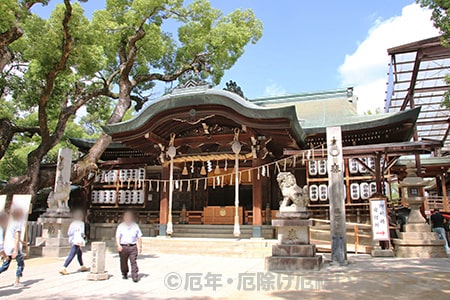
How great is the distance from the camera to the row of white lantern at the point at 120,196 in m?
17.8

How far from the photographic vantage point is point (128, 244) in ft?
24.8

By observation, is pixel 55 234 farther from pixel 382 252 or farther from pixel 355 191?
pixel 355 191

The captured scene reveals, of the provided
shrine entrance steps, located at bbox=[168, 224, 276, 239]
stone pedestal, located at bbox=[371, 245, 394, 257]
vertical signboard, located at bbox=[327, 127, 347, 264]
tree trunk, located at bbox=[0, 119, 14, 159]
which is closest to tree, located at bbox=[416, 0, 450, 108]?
vertical signboard, located at bbox=[327, 127, 347, 264]

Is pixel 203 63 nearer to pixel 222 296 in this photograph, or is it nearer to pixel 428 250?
pixel 428 250

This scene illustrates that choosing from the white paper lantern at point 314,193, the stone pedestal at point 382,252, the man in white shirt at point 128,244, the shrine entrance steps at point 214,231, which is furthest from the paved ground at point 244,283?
the white paper lantern at point 314,193

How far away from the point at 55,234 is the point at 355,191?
11.9m

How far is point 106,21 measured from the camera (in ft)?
54.5

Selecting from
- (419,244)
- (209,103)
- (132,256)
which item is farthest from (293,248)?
(209,103)

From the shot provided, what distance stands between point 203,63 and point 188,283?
1553 centimetres

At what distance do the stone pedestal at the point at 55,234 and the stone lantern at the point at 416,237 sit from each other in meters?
11.4

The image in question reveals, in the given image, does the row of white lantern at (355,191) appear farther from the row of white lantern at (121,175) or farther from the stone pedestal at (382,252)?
the row of white lantern at (121,175)

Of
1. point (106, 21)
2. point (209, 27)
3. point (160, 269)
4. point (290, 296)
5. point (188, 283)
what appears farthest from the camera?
point (209, 27)

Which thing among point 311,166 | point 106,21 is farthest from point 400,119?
point 106,21

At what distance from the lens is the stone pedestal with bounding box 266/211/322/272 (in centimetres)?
878
